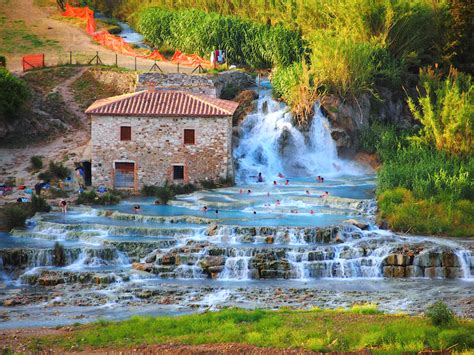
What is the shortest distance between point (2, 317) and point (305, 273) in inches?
458

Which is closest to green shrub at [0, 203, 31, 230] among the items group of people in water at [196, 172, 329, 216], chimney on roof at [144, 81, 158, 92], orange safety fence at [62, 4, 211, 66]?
group of people in water at [196, 172, 329, 216]

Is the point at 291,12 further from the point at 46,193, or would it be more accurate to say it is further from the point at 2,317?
the point at 2,317

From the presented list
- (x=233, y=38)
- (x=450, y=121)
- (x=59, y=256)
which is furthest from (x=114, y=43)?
(x=59, y=256)

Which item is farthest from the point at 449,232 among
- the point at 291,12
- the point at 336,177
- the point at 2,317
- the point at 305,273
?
the point at 291,12

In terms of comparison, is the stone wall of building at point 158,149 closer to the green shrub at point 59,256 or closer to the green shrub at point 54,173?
the green shrub at point 54,173

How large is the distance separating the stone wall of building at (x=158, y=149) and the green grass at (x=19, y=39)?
2030 centimetres

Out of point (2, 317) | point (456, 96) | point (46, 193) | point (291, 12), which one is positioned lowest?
point (2, 317)

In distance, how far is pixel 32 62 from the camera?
6388cm

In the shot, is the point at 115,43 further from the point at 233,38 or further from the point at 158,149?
the point at 158,149

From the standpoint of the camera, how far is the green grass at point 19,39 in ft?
228

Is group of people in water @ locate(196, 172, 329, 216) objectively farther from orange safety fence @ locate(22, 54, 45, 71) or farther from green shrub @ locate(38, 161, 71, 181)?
orange safety fence @ locate(22, 54, 45, 71)

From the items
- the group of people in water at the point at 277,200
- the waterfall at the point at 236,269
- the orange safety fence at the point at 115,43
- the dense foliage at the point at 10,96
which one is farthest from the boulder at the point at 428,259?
the orange safety fence at the point at 115,43

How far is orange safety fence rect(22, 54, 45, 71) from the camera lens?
6331 centimetres

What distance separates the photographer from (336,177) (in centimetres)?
5416
